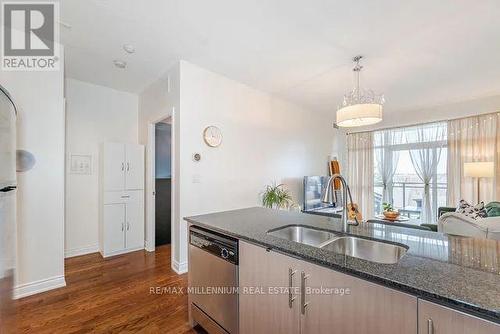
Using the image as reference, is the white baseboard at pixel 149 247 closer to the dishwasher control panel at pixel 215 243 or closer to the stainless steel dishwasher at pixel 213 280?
the stainless steel dishwasher at pixel 213 280

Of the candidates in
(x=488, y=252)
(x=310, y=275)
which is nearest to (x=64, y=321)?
(x=310, y=275)

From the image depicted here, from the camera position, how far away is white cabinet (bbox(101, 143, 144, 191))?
11.3ft

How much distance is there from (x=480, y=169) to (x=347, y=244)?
4.07 m

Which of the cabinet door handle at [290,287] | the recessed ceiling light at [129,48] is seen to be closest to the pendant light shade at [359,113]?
the cabinet door handle at [290,287]

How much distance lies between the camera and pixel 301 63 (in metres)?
3.09

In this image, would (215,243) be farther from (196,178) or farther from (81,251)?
(81,251)

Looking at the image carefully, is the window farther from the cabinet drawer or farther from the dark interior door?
the cabinet drawer

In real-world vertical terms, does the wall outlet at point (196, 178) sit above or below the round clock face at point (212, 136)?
below

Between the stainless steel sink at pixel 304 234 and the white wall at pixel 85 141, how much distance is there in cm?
331

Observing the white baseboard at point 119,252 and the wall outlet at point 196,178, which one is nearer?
the wall outlet at point 196,178

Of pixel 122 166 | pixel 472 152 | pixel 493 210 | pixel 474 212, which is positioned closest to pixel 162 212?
pixel 122 166

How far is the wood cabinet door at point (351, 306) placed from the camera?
82 cm

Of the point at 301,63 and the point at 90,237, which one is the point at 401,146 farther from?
the point at 90,237
